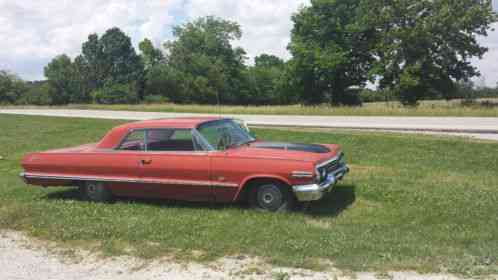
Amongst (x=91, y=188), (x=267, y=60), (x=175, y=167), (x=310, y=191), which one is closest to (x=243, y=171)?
(x=310, y=191)

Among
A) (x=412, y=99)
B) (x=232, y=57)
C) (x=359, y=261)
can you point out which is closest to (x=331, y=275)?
(x=359, y=261)

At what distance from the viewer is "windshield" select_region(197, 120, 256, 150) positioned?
6.45 meters

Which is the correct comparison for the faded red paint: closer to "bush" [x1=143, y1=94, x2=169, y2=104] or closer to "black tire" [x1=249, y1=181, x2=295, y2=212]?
"black tire" [x1=249, y1=181, x2=295, y2=212]

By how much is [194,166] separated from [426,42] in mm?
35367

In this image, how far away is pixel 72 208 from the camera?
664 cm

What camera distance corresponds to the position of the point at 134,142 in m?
6.85

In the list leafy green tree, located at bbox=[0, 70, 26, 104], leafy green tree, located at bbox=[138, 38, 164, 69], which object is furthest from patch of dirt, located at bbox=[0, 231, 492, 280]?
leafy green tree, located at bbox=[0, 70, 26, 104]

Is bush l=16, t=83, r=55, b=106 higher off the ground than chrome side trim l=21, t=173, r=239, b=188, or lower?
higher

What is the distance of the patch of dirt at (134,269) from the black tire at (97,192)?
76.7 inches

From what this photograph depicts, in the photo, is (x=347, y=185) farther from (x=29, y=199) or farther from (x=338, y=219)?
(x=29, y=199)

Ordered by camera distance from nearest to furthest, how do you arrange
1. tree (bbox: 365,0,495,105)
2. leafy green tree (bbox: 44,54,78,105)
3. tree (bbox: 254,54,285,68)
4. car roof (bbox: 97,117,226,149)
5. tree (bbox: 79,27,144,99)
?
car roof (bbox: 97,117,226,149), tree (bbox: 365,0,495,105), tree (bbox: 79,27,144,99), leafy green tree (bbox: 44,54,78,105), tree (bbox: 254,54,285,68)

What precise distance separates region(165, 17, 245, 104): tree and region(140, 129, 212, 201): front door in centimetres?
5846

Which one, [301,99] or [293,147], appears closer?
[293,147]

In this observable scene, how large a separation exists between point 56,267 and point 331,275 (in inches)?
110
